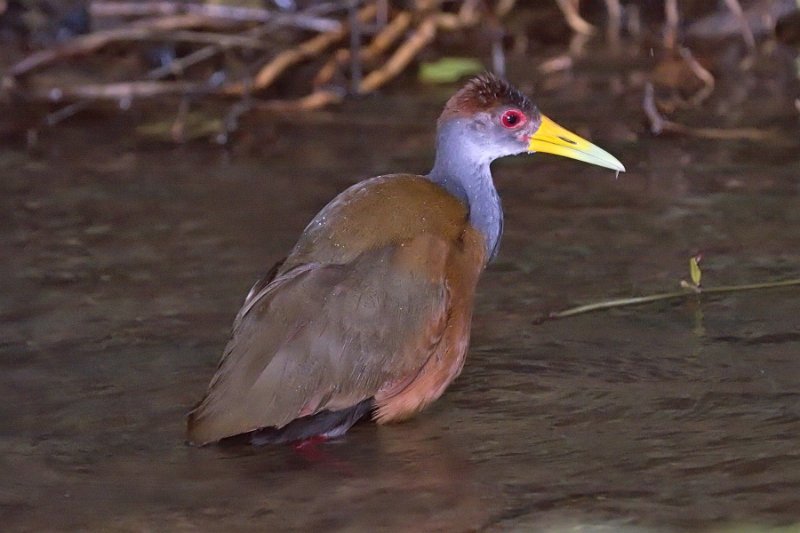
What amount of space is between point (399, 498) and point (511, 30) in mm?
6285

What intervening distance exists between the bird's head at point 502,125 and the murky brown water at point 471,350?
0.57 metres

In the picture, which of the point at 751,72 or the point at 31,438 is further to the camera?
the point at 751,72

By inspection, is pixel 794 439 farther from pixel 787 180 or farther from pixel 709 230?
pixel 787 180

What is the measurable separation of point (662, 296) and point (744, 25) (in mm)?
3635

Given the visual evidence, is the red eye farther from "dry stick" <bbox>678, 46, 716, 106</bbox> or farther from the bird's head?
"dry stick" <bbox>678, 46, 716, 106</bbox>

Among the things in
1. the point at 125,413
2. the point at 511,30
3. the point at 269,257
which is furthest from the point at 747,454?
Result: the point at 511,30

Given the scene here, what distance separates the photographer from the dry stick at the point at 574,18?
9.66m

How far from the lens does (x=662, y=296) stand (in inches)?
214

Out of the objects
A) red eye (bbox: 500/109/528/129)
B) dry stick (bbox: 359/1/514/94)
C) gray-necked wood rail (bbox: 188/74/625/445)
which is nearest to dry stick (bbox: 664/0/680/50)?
dry stick (bbox: 359/1/514/94)

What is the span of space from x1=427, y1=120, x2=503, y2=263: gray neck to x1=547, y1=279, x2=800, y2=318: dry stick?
54 cm

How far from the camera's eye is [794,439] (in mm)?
4242

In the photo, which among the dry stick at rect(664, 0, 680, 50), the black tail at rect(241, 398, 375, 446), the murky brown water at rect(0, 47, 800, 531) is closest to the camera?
the murky brown water at rect(0, 47, 800, 531)

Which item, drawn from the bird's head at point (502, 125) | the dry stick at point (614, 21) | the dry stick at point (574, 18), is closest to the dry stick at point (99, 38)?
the dry stick at point (574, 18)

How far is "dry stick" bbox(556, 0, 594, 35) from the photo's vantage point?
380 inches
